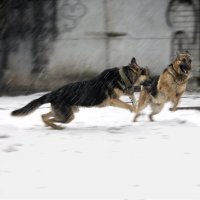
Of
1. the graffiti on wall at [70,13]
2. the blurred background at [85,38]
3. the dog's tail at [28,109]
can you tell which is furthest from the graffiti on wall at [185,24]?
the dog's tail at [28,109]

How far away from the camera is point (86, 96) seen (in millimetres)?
8281

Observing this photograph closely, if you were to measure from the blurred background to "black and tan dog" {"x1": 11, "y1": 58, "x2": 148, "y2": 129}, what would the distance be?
4954 mm

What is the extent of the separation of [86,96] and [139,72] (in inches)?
43.7

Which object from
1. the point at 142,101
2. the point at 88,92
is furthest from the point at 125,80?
the point at 142,101

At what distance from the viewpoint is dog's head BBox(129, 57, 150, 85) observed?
28.4ft

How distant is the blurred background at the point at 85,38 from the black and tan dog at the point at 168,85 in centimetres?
425

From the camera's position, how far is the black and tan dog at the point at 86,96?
8.18 m

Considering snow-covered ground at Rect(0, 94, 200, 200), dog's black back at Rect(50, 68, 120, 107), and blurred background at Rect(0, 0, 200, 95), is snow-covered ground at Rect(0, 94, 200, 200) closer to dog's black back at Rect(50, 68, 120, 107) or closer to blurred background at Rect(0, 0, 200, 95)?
dog's black back at Rect(50, 68, 120, 107)

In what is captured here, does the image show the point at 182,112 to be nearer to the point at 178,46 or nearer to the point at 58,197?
the point at 178,46

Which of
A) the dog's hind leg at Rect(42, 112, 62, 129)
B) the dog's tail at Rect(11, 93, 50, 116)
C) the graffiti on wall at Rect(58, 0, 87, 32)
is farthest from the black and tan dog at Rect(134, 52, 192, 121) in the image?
the graffiti on wall at Rect(58, 0, 87, 32)

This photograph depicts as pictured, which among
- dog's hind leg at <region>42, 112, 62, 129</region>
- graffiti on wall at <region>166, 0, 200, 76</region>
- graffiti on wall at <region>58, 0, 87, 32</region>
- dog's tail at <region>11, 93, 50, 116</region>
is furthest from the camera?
graffiti on wall at <region>58, 0, 87, 32</region>

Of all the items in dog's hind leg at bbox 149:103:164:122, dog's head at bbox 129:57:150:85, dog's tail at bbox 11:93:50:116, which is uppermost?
dog's head at bbox 129:57:150:85

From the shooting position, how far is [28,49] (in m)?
13.7

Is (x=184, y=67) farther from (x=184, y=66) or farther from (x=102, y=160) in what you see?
(x=102, y=160)
